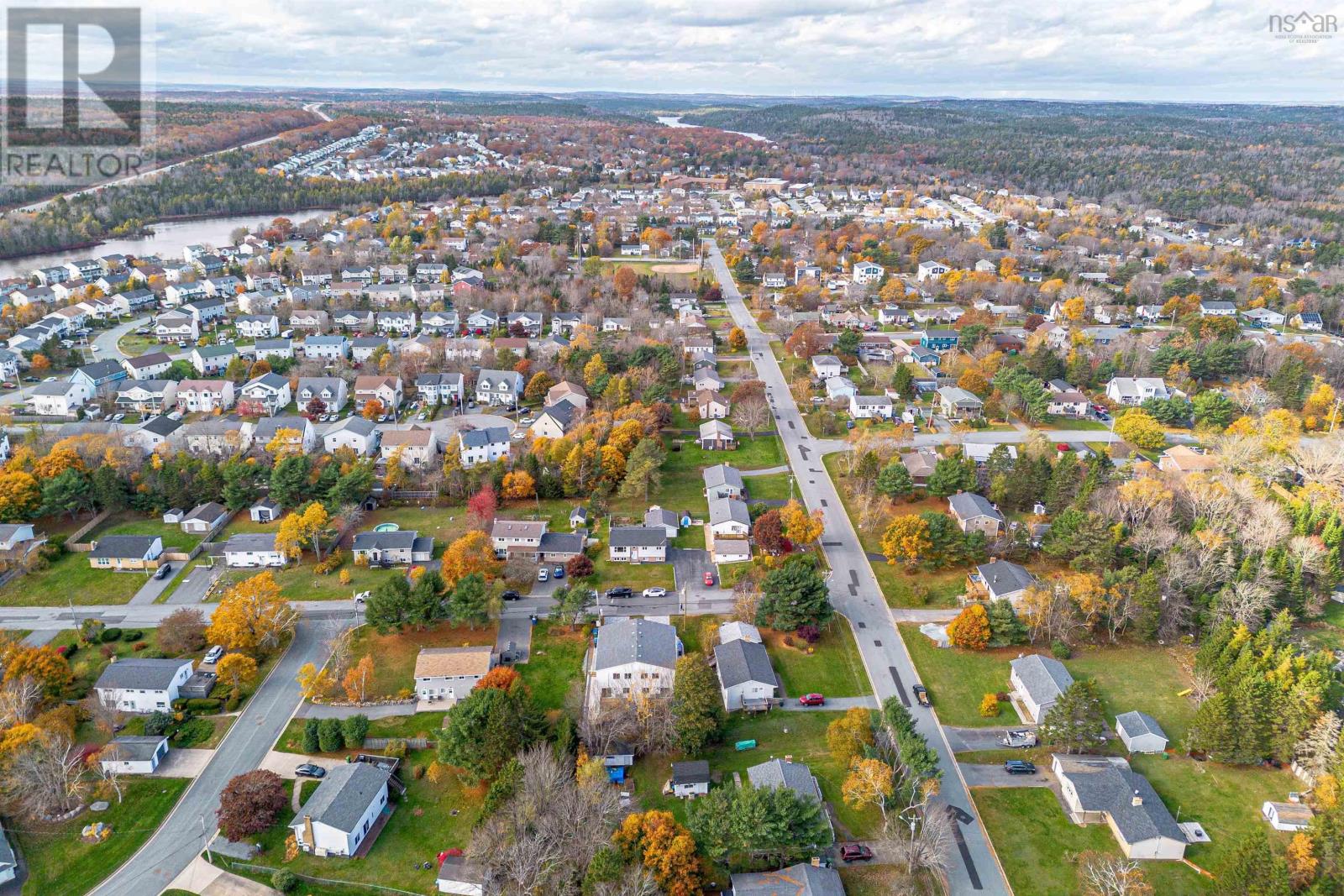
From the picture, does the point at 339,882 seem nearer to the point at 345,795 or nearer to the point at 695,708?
the point at 345,795

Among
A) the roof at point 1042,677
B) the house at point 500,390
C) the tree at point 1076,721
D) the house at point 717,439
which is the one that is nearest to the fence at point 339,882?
the tree at point 1076,721

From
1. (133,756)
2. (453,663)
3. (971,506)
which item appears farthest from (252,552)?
(971,506)

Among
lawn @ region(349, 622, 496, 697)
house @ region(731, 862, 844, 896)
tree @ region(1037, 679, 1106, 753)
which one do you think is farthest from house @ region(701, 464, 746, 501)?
house @ region(731, 862, 844, 896)

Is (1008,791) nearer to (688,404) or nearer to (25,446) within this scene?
(688,404)

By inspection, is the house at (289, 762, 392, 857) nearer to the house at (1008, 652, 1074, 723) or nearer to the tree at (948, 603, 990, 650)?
the tree at (948, 603, 990, 650)

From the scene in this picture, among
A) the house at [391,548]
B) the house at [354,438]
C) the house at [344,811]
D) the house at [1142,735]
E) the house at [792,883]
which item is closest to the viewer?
the house at [792,883]

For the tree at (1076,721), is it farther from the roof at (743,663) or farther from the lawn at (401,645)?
the lawn at (401,645)

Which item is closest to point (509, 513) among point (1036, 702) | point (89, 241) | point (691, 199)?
point (1036, 702)
